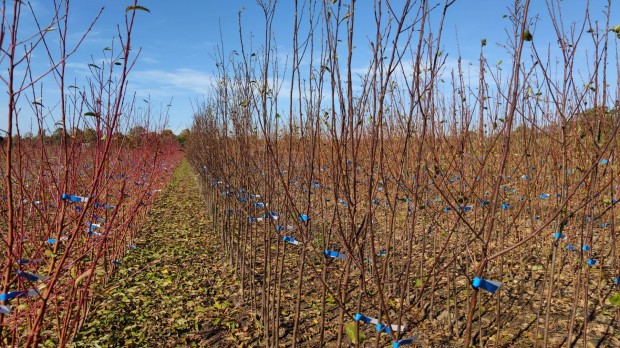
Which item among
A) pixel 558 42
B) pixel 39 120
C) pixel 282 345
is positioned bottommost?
pixel 282 345

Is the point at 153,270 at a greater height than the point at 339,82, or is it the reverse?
the point at 339,82

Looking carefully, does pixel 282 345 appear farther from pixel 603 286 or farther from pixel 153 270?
pixel 603 286

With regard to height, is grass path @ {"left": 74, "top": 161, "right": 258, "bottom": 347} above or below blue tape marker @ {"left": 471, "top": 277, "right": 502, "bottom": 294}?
below

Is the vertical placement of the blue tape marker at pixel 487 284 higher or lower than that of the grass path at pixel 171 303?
higher

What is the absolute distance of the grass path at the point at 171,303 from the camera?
2916mm

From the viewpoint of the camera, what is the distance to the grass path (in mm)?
2916

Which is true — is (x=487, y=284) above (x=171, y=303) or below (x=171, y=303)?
above

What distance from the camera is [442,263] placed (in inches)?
163

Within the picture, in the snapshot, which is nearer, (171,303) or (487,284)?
(487,284)

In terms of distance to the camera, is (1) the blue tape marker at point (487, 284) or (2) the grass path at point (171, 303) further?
(2) the grass path at point (171, 303)

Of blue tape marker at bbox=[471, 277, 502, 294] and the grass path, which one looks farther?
the grass path

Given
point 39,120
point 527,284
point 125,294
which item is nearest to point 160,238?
Answer: point 125,294

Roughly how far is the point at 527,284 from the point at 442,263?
80 centimetres

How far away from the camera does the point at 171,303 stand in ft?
11.6
